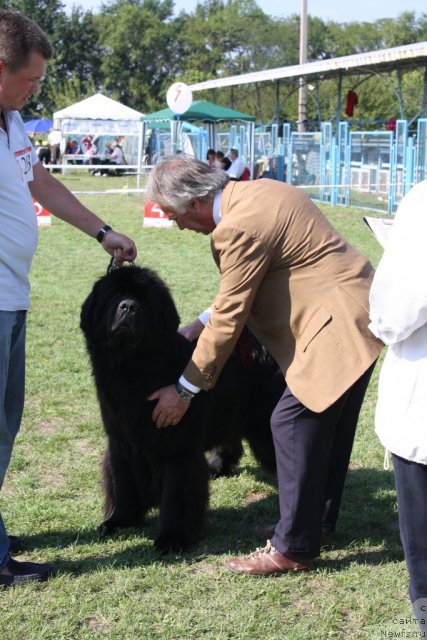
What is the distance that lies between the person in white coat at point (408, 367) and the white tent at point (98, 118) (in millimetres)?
31538

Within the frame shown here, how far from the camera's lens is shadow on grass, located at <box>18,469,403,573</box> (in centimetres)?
364

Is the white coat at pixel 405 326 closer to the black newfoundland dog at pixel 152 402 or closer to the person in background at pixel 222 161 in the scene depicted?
the black newfoundland dog at pixel 152 402

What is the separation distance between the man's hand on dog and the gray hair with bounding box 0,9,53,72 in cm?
152

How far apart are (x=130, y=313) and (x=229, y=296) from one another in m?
0.46

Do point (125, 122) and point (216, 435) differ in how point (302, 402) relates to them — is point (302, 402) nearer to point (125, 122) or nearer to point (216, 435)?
point (216, 435)

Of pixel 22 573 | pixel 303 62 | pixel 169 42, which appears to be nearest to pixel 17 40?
pixel 22 573

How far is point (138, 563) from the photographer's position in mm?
3578

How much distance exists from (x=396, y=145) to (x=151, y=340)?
1568cm

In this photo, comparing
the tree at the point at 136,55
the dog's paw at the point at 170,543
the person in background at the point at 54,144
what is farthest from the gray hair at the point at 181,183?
the tree at the point at 136,55

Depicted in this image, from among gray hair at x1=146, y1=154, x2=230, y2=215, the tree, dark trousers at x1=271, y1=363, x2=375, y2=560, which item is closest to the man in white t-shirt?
gray hair at x1=146, y1=154, x2=230, y2=215

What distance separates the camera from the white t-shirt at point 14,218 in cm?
310

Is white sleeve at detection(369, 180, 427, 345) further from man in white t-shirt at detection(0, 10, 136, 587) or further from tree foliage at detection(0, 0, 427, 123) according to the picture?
tree foliage at detection(0, 0, 427, 123)

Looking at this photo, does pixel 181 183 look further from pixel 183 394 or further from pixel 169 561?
pixel 169 561

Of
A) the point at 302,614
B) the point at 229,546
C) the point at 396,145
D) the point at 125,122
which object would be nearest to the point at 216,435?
the point at 229,546
